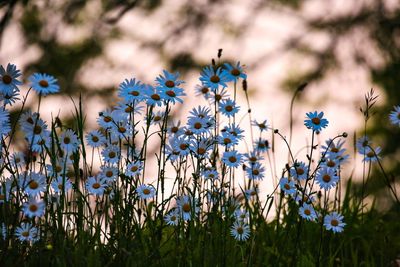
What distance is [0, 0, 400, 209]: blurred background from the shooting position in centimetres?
351

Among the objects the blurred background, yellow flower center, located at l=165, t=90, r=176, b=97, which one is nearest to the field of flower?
yellow flower center, located at l=165, t=90, r=176, b=97

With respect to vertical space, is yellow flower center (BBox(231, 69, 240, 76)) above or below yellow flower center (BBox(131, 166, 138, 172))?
above

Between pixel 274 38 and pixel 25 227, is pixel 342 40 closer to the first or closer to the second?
pixel 274 38

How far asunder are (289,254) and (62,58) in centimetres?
230

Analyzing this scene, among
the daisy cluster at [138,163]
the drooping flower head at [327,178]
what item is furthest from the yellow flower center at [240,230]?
the drooping flower head at [327,178]

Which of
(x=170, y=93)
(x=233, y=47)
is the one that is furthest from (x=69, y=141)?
(x=233, y=47)

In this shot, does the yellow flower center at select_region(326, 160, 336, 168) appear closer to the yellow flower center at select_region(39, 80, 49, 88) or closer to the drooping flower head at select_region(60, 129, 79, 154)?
the drooping flower head at select_region(60, 129, 79, 154)

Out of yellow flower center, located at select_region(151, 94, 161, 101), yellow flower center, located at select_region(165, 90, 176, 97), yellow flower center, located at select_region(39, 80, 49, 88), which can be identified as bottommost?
yellow flower center, located at select_region(39, 80, 49, 88)

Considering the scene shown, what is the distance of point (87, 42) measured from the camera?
12.6 ft

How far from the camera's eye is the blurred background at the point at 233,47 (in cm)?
351

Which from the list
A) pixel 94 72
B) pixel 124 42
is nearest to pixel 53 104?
pixel 94 72

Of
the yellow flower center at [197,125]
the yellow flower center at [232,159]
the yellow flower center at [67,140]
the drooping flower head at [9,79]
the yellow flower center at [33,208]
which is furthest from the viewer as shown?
the yellow flower center at [232,159]

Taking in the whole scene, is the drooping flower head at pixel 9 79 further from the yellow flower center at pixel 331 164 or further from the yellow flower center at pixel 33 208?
the yellow flower center at pixel 331 164

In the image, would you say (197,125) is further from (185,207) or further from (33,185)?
(33,185)
